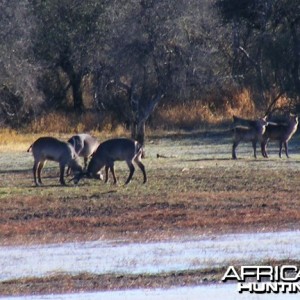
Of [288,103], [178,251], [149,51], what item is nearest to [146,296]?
[178,251]

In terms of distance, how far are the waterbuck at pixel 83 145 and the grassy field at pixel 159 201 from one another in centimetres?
88

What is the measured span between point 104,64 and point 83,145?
6.36 metres

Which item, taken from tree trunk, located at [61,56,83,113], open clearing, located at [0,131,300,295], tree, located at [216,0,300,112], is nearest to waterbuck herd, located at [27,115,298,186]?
open clearing, located at [0,131,300,295]

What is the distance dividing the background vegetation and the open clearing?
5764 mm

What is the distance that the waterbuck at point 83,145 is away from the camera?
2484 cm

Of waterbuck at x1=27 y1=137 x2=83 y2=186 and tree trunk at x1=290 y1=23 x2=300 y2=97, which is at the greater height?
waterbuck at x1=27 y1=137 x2=83 y2=186

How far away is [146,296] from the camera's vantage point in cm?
1198

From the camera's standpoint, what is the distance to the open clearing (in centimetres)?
1706

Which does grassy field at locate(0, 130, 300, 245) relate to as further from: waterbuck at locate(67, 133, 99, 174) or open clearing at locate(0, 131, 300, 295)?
waterbuck at locate(67, 133, 99, 174)

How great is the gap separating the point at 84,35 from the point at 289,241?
24889 millimetres

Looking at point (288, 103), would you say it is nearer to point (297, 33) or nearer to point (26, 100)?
point (297, 33)

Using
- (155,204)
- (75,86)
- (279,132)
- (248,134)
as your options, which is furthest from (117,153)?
(75,86)

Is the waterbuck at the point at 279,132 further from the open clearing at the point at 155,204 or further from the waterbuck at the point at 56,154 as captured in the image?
the waterbuck at the point at 56,154

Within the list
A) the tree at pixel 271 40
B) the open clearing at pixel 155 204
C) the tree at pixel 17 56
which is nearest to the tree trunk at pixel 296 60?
the tree at pixel 271 40
